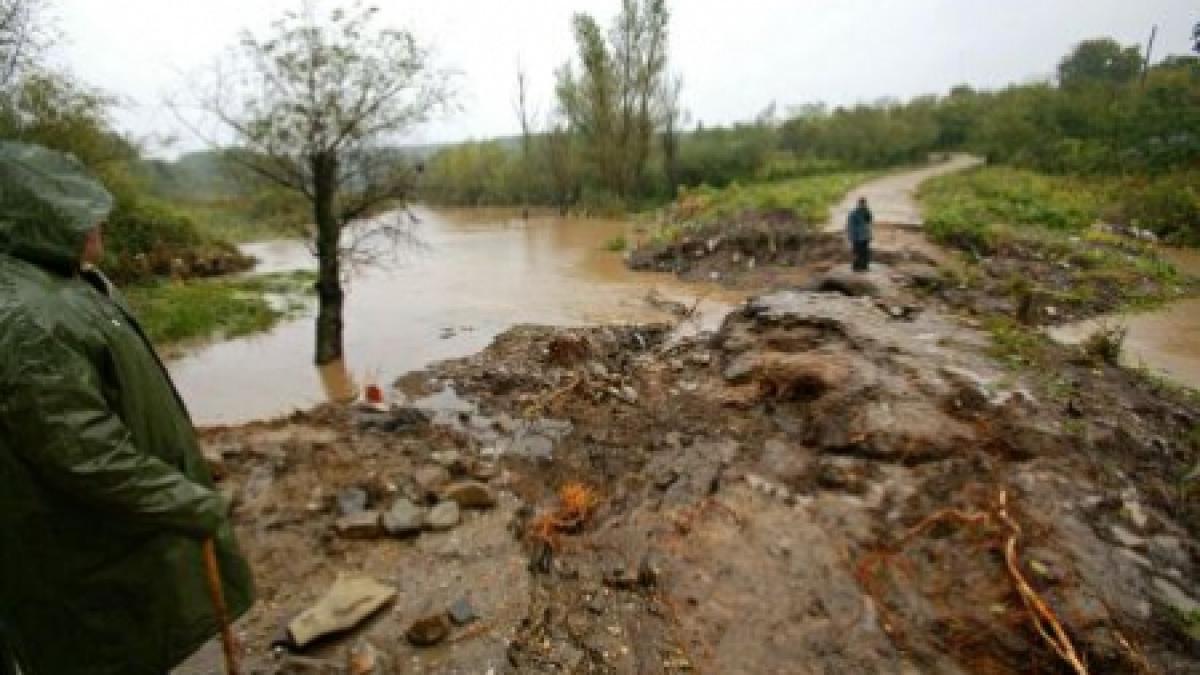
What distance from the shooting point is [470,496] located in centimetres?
540

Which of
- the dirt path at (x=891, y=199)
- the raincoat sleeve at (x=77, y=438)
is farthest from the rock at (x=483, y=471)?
the dirt path at (x=891, y=199)

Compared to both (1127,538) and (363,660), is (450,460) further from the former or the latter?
(1127,538)

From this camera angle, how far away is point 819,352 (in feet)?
25.9

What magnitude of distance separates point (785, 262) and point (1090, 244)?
686cm

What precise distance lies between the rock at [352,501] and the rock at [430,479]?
39 cm

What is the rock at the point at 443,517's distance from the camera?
508 centimetres

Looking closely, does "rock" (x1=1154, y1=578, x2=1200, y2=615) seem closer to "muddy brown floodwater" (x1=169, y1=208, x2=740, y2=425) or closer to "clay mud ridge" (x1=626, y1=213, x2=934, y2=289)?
"muddy brown floodwater" (x1=169, y1=208, x2=740, y2=425)

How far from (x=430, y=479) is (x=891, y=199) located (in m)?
24.0

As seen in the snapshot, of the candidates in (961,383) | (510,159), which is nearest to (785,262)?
(961,383)

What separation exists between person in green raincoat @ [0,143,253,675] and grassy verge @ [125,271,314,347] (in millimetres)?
10311

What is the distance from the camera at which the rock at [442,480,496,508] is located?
17.7ft

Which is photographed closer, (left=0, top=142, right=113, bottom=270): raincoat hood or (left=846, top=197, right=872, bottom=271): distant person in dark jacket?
(left=0, top=142, right=113, bottom=270): raincoat hood

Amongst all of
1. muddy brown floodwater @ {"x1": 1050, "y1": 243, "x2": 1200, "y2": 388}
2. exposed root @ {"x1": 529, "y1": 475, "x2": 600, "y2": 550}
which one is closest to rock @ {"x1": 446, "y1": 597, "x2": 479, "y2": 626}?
exposed root @ {"x1": 529, "y1": 475, "x2": 600, "y2": 550}

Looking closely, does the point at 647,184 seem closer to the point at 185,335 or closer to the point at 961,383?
the point at 185,335
